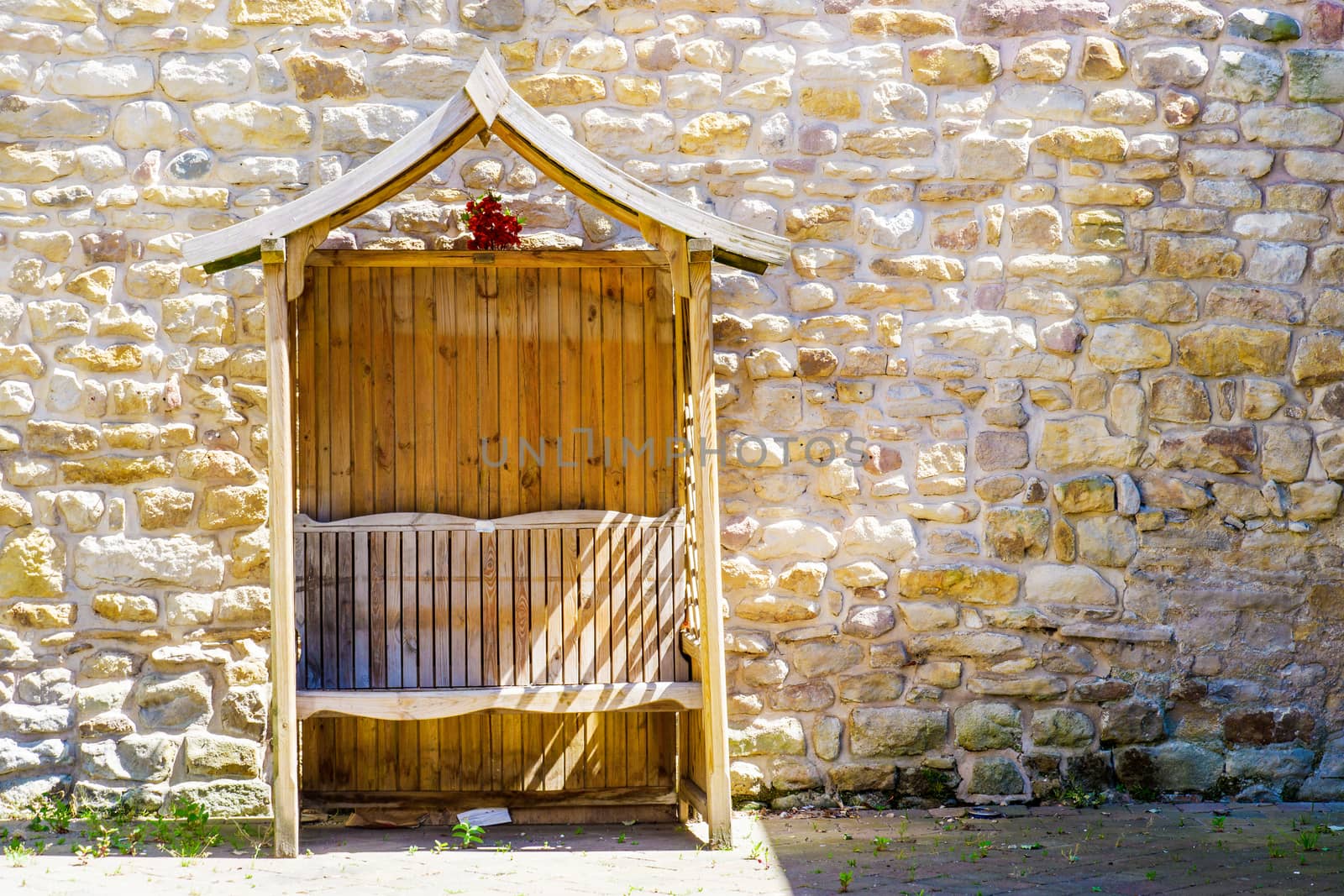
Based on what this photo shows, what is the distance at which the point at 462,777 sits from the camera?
4.67 meters

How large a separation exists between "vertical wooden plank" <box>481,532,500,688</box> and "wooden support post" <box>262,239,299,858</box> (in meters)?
0.73

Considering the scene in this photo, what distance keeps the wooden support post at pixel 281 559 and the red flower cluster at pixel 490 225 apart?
81 centimetres

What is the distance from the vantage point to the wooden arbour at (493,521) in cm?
388

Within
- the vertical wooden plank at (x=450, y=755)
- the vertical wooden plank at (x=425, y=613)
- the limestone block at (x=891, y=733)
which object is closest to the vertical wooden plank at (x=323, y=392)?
the vertical wooden plank at (x=425, y=613)

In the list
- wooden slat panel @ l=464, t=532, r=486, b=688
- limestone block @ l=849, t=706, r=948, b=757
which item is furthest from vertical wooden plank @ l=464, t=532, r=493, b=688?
limestone block @ l=849, t=706, r=948, b=757

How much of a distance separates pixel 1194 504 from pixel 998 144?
1634 millimetres

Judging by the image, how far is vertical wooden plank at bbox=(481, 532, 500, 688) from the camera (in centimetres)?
442

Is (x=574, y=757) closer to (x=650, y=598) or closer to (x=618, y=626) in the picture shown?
(x=618, y=626)

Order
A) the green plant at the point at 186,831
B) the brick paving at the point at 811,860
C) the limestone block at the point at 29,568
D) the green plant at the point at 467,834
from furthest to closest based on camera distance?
the limestone block at the point at 29,568 → the green plant at the point at 467,834 → the green plant at the point at 186,831 → the brick paving at the point at 811,860

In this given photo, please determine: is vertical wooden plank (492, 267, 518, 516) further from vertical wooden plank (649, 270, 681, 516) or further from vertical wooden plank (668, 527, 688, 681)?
vertical wooden plank (668, 527, 688, 681)

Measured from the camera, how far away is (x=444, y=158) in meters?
3.98

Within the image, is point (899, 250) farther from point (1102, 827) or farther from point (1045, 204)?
point (1102, 827)

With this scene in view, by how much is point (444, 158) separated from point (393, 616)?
167cm

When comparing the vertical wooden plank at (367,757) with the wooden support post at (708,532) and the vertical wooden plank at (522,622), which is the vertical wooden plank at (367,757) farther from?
the wooden support post at (708,532)
